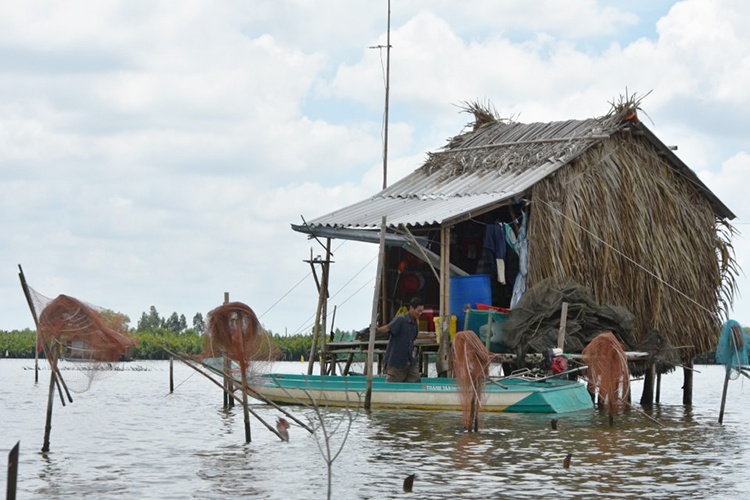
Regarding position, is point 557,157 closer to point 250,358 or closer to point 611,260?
point 611,260

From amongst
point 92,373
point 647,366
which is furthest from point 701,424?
point 92,373

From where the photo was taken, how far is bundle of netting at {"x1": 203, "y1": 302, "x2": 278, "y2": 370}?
1442 centimetres

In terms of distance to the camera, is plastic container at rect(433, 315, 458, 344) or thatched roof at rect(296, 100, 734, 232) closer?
plastic container at rect(433, 315, 458, 344)

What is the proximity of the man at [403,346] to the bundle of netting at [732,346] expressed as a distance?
4.96 metres

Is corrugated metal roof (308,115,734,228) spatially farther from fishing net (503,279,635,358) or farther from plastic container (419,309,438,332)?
plastic container (419,309,438,332)

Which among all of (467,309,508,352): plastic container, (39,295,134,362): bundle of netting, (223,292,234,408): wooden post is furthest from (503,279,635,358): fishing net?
(39,295,134,362): bundle of netting

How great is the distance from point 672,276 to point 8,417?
554 inches

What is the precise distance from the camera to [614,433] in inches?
720

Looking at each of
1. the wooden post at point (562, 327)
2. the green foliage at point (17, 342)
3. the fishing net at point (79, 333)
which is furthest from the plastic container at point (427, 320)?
the green foliage at point (17, 342)

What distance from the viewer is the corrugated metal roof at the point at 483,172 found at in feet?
73.8

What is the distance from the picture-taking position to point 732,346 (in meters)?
19.1

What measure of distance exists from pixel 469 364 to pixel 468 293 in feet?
19.6

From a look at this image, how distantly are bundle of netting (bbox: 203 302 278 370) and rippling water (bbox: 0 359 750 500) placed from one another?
1318 millimetres

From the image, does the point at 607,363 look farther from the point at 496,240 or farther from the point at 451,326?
the point at 496,240
